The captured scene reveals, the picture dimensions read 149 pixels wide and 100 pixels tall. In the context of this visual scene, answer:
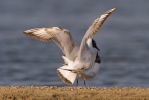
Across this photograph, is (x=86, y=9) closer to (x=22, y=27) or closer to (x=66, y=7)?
(x=66, y=7)

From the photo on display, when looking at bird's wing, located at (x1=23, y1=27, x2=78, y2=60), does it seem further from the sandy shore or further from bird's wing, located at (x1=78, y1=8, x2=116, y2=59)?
the sandy shore

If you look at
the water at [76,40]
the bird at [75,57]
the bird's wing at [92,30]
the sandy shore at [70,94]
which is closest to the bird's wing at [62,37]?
the bird at [75,57]

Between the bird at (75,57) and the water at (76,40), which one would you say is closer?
the bird at (75,57)

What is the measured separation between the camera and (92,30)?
411 inches

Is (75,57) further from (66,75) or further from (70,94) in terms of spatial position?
(70,94)

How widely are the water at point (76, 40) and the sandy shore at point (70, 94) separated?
3627 mm

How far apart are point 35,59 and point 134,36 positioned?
225 inches

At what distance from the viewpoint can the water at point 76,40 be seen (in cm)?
1544

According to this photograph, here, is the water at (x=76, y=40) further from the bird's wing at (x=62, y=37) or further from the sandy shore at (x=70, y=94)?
the sandy shore at (x=70, y=94)

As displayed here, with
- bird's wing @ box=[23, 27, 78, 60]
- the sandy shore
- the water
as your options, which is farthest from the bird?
the water

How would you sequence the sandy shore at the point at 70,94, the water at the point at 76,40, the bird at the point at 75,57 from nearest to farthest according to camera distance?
the sandy shore at the point at 70,94 < the bird at the point at 75,57 < the water at the point at 76,40

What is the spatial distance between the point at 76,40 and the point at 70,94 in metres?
11.2

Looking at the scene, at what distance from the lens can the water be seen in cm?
1544

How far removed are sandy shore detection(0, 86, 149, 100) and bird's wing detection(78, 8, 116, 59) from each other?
0.79 m
